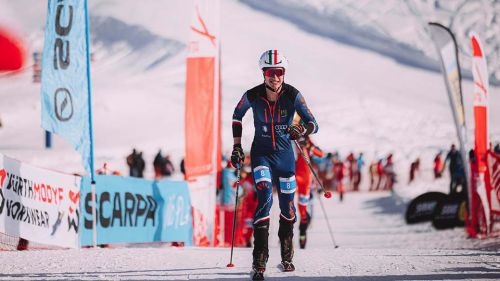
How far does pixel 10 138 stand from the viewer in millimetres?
50406

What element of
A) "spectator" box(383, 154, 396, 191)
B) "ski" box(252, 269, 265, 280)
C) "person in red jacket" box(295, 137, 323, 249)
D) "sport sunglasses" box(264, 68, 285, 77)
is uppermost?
"spectator" box(383, 154, 396, 191)

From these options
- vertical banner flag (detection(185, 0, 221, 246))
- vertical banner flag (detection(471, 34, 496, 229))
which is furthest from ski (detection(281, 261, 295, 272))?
vertical banner flag (detection(471, 34, 496, 229))

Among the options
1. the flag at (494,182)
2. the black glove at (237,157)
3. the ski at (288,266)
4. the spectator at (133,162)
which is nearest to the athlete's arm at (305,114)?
the black glove at (237,157)

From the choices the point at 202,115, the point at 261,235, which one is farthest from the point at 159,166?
the point at 261,235

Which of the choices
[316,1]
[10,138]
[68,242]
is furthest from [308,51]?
[68,242]

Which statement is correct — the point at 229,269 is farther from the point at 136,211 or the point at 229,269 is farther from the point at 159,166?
the point at 159,166

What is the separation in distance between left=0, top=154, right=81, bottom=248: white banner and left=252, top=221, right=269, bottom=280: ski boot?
11.6ft

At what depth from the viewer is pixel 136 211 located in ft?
39.5

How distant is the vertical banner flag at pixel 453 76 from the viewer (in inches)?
563

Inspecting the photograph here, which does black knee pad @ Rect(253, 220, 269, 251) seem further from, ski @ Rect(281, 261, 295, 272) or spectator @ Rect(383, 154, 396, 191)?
spectator @ Rect(383, 154, 396, 191)

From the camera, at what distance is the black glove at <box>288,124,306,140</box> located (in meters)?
6.84

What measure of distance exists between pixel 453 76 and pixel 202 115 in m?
4.55

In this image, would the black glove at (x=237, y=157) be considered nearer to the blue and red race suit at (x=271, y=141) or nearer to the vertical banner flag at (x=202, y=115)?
the blue and red race suit at (x=271, y=141)

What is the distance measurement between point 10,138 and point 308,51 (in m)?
32.3
